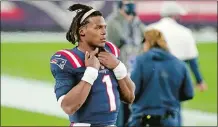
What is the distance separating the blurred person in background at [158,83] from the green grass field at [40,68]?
3.25 m

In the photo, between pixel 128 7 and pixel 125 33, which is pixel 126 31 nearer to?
pixel 125 33

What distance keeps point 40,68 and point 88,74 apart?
9856 mm

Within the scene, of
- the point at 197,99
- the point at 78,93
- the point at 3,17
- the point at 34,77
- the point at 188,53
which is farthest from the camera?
the point at 3,17

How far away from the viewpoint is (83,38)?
4359 millimetres

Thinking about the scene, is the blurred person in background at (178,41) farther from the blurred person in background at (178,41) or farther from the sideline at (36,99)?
the sideline at (36,99)

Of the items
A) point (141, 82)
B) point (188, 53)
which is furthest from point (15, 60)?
point (141, 82)

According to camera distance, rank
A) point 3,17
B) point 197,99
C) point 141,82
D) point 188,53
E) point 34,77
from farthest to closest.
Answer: point 3,17 → point 34,77 → point 197,99 → point 188,53 → point 141,82

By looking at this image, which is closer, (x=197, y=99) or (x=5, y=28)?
(x=197, y=99)

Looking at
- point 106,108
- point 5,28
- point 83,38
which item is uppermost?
point 5,28

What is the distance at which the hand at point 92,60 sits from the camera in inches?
168

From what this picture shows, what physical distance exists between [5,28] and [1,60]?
3.44 metres

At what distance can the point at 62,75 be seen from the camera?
169 inches

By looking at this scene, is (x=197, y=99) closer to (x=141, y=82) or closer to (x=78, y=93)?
(x=141, y=82)

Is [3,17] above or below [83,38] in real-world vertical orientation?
above
